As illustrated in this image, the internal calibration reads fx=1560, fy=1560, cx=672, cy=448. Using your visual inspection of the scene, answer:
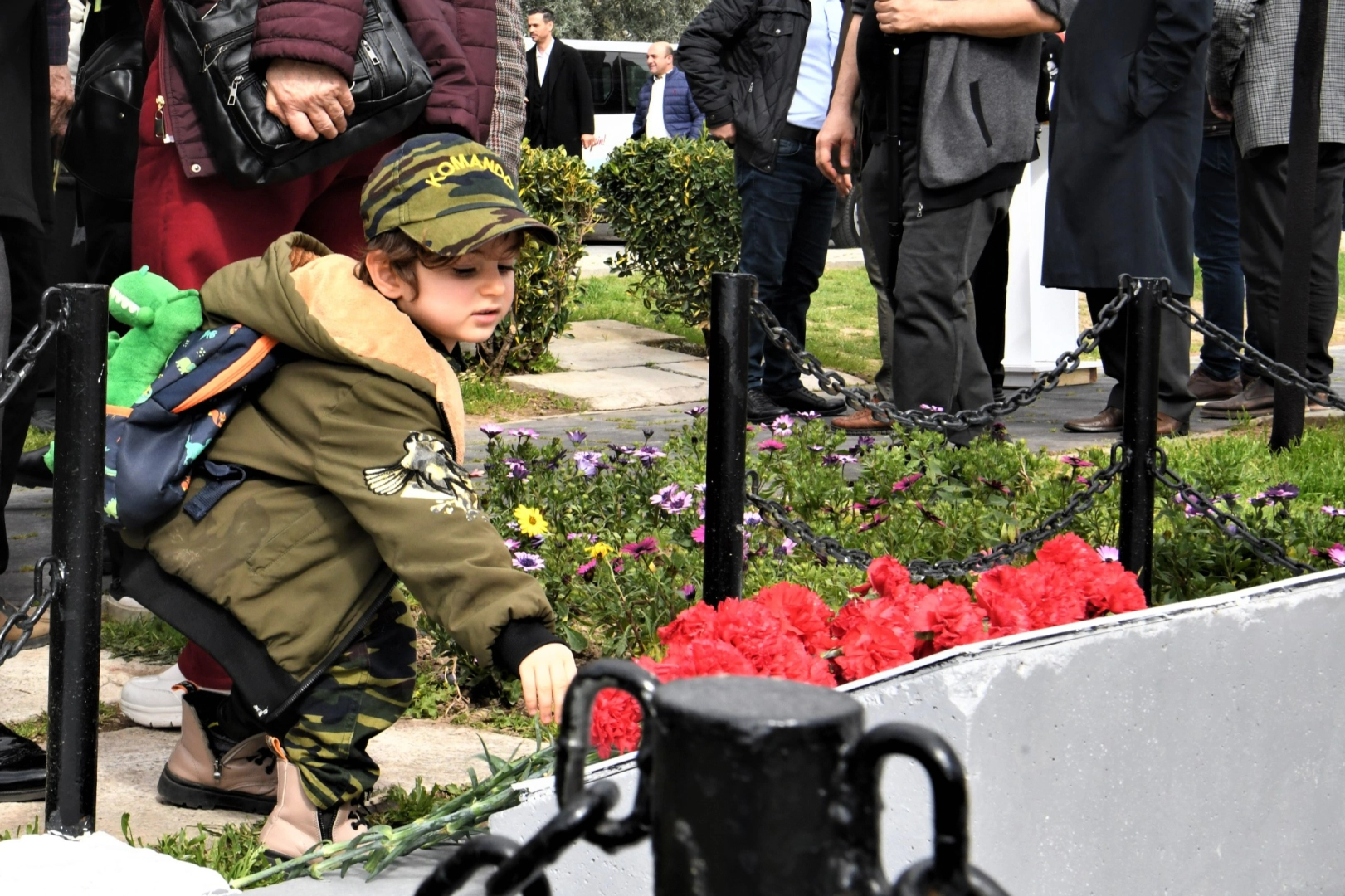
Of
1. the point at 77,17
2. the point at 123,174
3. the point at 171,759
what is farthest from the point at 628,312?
the point at 171,759

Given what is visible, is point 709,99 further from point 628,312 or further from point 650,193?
point 628,312

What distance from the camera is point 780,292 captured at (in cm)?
723

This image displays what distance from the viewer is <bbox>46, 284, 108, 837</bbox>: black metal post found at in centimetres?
233

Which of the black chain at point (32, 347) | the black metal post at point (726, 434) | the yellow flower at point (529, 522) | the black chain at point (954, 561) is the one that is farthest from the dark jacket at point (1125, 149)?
the black chain at point (32, 347)

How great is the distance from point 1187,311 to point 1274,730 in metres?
1.51

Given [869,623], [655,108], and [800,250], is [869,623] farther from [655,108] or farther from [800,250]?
[655,108]

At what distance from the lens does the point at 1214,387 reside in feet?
23.6

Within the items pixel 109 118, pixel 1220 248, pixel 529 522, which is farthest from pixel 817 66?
pixel 109 118

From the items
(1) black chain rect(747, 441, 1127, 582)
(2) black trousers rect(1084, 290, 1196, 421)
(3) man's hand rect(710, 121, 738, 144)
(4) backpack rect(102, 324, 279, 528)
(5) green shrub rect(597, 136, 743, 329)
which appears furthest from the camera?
(5) green shrub rect(597, 136, 743, 329)

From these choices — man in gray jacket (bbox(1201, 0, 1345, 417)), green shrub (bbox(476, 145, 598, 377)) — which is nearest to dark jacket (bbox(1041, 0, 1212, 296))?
man in gray jacket (bbox(1201, 0, 1345, 417))

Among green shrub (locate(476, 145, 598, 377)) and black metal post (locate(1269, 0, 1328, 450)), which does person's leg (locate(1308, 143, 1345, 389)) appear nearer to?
black metal post (locate(1269, 0, 1328, 450))

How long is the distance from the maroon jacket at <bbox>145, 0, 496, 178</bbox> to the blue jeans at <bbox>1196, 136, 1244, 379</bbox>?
15.2 ft

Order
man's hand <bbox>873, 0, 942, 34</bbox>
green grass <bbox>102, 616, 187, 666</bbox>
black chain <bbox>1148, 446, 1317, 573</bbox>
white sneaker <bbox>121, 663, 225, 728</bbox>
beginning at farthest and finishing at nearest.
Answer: man's hand <bbox>873, 0, 942, 34</bbox> → green grass <bbox>102, 616, 187, 666</bbox> → black chain <bbox>1148, 446, 1317, 573</bbox> → white sneaker <bbox>121, 663, 225, 728</bbox>

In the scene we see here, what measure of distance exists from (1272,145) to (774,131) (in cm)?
205
